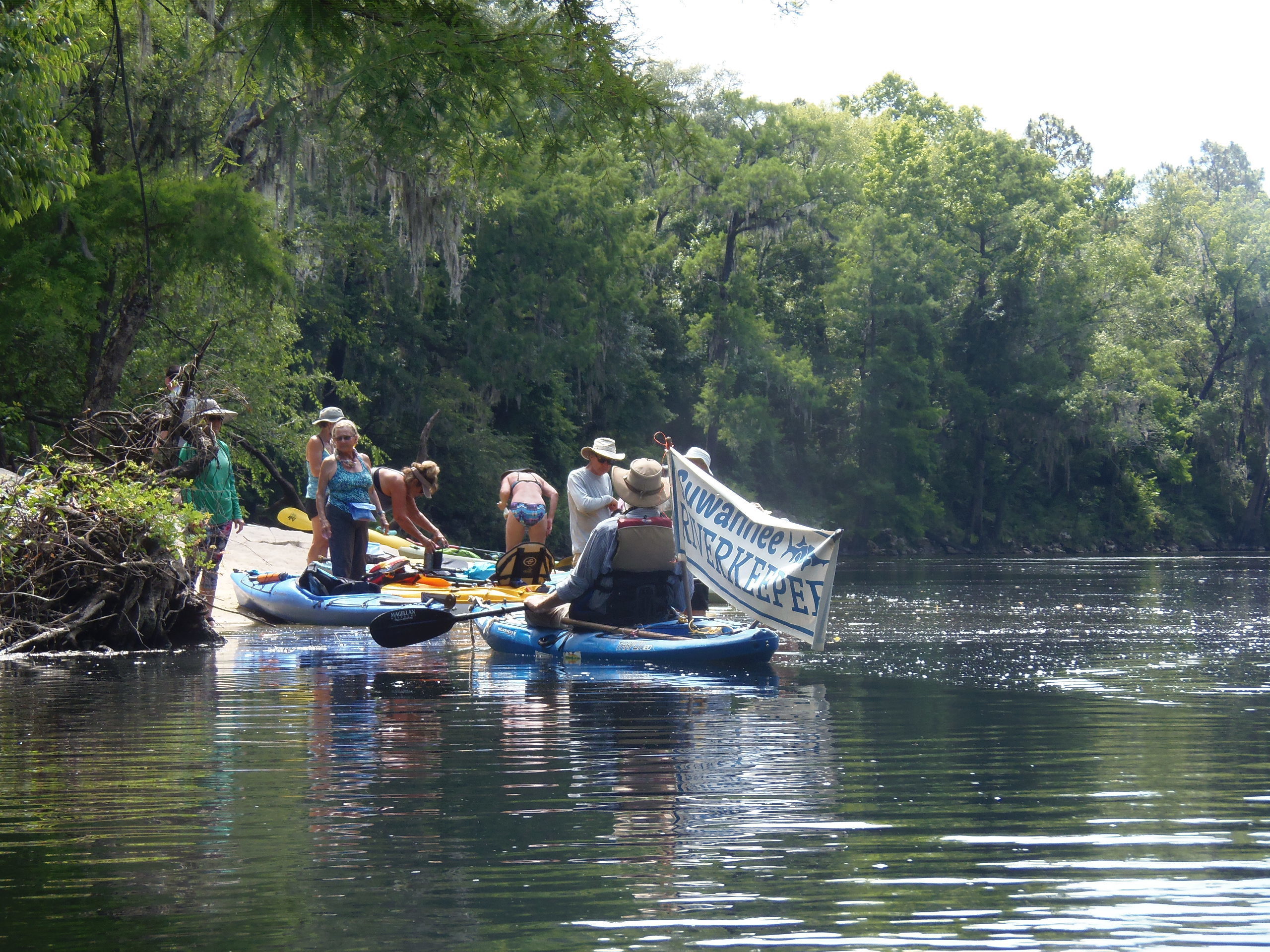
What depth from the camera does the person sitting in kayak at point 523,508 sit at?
14.9 m

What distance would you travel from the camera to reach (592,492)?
515 inches

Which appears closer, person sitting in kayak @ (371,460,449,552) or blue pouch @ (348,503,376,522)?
blue pouch @ (348,503,376,522)

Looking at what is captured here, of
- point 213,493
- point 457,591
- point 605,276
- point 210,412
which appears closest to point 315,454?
point 213,493

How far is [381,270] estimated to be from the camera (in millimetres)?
31453

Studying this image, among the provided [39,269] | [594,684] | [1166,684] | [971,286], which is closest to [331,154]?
[594,684]

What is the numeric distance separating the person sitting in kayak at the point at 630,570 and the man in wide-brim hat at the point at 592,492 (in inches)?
88.6

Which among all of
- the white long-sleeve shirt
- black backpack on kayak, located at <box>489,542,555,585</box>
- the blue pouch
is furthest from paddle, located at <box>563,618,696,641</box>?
the blue pouch

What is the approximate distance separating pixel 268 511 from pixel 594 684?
20.8m

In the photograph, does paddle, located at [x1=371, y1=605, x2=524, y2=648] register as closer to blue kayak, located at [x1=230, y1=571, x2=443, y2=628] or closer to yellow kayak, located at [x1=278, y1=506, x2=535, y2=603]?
yellow kayak, located at [x1=278, y1=506, x2=535, y2=603]

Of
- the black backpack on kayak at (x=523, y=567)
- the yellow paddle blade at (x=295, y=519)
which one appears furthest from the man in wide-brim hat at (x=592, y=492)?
the yellow paddle blade at (x=295, y=519)

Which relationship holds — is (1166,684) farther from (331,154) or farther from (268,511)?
(268,511)

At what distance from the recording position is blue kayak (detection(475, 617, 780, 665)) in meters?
9.90

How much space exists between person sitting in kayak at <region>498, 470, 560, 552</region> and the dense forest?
3.07 m

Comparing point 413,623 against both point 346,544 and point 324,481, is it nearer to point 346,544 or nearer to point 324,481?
point 324,481
